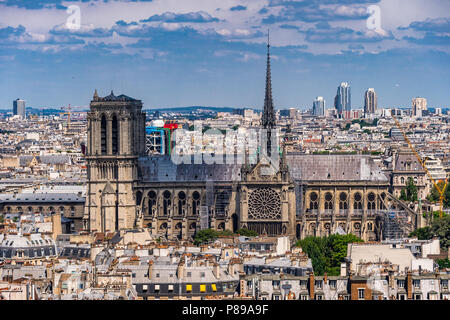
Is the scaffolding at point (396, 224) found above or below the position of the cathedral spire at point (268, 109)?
below

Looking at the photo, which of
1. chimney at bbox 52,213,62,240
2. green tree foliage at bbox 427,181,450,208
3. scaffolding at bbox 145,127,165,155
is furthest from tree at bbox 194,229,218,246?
scaffolding at bbox 145,127,165,155

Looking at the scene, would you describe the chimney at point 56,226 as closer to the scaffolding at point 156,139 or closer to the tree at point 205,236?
the tree at point 205,236

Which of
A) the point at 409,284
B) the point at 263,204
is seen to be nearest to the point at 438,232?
the point at 263,204

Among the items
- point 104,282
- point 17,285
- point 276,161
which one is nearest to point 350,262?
point 104,282

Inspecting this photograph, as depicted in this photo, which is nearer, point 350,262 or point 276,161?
point 350,262

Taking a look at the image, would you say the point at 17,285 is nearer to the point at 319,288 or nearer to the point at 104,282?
the point at 104,282

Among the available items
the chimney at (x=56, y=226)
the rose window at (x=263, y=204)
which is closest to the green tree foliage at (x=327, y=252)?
the rose window at (x=263, y=204)
